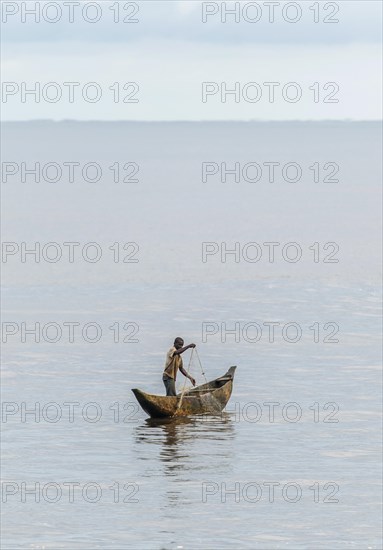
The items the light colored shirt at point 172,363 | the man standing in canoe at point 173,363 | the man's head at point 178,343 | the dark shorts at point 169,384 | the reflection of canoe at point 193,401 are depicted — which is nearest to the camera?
the man's head at point 178,343

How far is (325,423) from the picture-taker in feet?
141

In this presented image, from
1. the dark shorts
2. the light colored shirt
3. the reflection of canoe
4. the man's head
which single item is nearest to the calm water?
the reflection of canoe

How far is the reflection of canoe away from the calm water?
0.49 metres

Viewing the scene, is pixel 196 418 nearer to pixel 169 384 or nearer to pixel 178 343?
pixel 169 384

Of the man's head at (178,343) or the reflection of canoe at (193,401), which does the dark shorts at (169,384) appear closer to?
the reflection of canoe at (193,401)

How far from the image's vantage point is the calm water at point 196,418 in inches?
1241

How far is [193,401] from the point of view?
143ft

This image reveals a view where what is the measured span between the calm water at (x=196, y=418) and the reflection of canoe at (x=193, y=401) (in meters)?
0.49

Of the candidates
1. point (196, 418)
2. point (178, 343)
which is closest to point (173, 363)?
point (178, 343)

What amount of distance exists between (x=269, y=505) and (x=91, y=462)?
19.8 feet

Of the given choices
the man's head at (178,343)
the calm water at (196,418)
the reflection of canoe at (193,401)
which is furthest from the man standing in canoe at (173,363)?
the calm water at (196,418)

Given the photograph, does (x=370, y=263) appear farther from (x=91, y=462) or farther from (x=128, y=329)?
(x=91, y=462)

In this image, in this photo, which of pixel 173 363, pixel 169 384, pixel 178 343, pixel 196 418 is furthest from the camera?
pixel 196 418

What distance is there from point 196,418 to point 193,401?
531mm
